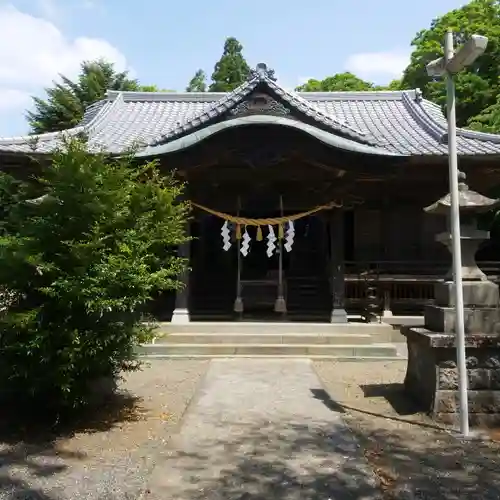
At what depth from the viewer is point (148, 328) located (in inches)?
247

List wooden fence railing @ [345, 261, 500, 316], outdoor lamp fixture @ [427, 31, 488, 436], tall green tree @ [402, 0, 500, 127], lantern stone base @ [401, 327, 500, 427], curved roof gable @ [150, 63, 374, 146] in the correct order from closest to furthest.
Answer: outdoor lamp fixture @ [427, 31, 488, 436] → lantern stone base @ [401, 327, 500, 427] → curved roof gable @ [150, 63, 374, 146] → wooden fence railing @ [345, 261, 500, 316] → tall green tree @ [402, 0, 500, 127]

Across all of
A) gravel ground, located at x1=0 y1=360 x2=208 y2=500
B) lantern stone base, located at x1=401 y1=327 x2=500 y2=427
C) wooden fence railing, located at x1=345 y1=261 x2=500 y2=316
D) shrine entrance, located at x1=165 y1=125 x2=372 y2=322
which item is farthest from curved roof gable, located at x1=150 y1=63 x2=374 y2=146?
lantern stone base, located at x1=401 y1=327 x2=500 y2=427

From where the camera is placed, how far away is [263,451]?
500 cm

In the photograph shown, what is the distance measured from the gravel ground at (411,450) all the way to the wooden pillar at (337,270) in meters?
4.13

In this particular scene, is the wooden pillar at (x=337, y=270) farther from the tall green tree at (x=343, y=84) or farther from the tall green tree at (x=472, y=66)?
the tall green tree at (x=343, y=84)

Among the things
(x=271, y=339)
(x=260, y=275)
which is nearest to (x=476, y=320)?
(x=271, y=339)

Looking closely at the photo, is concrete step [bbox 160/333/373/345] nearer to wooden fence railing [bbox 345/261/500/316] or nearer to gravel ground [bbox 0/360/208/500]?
wooden fence railing [bbox 345/261/500/316]

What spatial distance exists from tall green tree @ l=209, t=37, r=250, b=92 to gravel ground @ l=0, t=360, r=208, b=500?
3791 centimetres

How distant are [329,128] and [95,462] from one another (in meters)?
9.59

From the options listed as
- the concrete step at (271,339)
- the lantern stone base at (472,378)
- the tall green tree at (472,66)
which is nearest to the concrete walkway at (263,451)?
the lantern stone base at (472,378)

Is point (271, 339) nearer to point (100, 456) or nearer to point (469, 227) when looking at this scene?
point (469, 227)

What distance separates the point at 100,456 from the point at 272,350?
605cm

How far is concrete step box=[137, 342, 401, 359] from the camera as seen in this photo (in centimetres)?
1061

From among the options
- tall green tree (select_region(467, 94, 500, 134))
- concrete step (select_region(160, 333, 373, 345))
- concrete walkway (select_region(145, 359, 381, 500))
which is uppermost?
tall green tree (select_region(467, 94, 500, 134))
